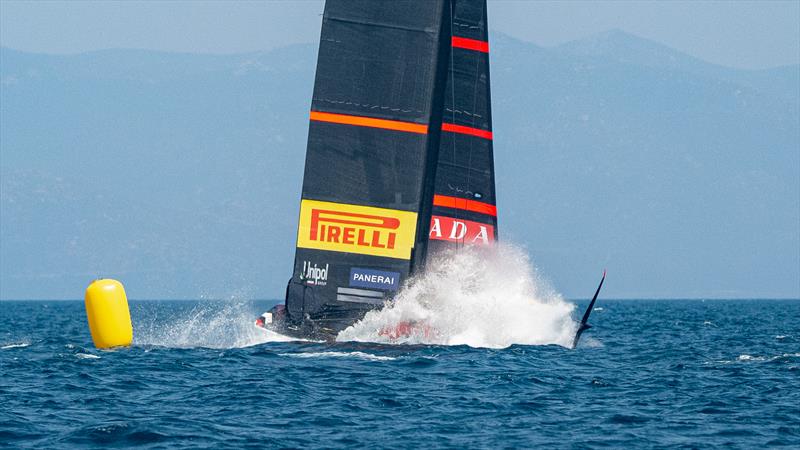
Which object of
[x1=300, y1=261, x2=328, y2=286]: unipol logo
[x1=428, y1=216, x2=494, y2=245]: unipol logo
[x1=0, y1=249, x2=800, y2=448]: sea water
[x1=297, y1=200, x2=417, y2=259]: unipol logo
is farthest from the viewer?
[x1=428, y1=216, x2=494, y2=245]: unipol logo

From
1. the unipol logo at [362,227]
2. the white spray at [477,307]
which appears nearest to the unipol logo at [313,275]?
the unipol logo at [362,227]

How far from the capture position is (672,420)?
2005 cm

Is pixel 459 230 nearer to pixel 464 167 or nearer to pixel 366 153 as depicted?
pixel 464 167

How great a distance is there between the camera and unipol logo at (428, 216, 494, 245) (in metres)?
31.8

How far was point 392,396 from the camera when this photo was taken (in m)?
22.1

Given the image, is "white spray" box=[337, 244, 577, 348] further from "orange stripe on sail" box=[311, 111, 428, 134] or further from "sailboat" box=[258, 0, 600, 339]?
"orange stripe on sail" box=[311, 111, 428, 134]

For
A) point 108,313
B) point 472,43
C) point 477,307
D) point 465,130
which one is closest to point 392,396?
point 477,307

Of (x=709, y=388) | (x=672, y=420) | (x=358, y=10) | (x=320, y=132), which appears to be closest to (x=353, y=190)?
(x=320, y=132)

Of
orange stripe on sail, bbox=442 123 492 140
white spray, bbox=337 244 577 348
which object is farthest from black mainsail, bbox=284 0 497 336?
orange stripe on sail, bbox=442 123 492 140

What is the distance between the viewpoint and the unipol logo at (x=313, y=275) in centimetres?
2903

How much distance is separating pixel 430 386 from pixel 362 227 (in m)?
6.32

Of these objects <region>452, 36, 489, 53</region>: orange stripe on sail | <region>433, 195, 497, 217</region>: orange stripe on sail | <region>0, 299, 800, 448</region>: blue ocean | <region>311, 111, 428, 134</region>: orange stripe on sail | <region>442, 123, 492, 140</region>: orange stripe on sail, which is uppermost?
Answer: <region>452, 36, 489, 53</region>: orange stripe on sail

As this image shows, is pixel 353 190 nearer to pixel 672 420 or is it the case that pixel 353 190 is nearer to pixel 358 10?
pixel 358 10

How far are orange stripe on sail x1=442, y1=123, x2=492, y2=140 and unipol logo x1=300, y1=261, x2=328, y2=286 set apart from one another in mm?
4961
